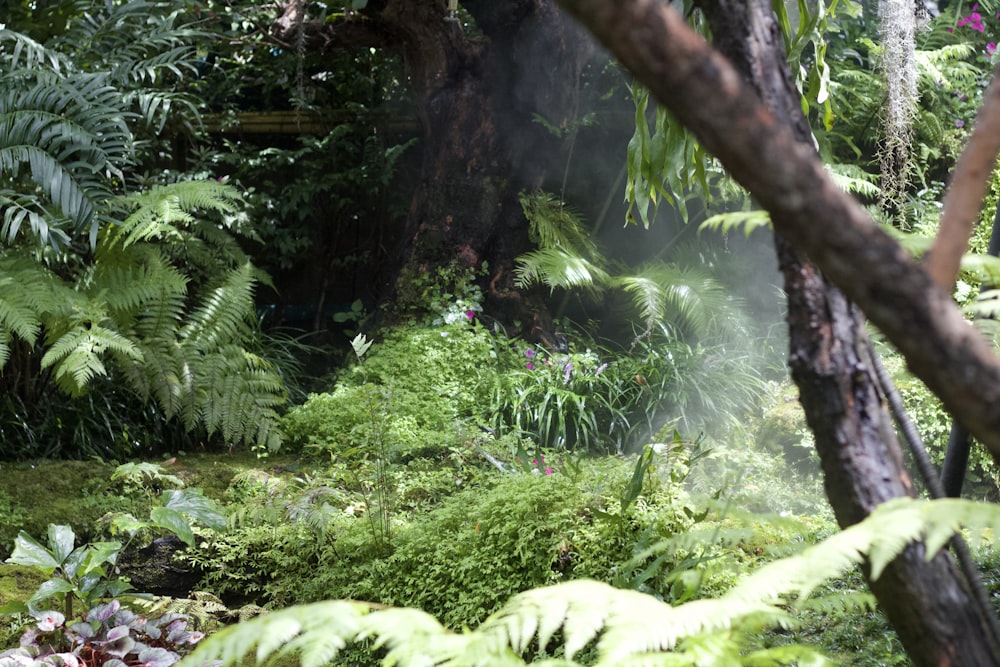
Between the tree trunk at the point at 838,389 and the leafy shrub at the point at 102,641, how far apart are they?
2.05 m

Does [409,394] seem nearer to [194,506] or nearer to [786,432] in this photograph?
[194,506]

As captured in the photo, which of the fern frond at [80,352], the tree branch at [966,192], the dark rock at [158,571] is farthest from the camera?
the fern frond at [80,352]

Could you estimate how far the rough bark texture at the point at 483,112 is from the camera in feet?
18.1

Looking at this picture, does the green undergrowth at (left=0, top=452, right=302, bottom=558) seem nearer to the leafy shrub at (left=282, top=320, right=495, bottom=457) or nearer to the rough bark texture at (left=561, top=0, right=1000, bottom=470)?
the leafy shrub at (left=282, top=320, right=495, bottom=457)

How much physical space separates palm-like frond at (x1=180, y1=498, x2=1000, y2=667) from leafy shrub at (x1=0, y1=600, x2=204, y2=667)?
57.4 inches

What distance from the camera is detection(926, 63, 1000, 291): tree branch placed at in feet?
3.45

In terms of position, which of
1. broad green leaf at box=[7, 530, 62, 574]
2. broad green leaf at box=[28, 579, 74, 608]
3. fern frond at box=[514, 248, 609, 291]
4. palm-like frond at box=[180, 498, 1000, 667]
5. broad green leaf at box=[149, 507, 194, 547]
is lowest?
broad green leaf at box=[28, 579, 74, 608]

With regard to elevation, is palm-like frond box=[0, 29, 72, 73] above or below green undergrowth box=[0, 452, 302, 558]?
above

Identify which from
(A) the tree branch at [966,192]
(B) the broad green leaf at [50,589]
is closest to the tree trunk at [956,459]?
(A) the tree branch at [966,192]

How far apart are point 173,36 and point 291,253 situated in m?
1.74

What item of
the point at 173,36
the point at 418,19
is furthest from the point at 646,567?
the point at 173,36

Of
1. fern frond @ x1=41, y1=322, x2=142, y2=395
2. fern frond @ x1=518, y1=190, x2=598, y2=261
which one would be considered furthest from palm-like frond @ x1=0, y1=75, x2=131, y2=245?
fern frond @ x1=518, y1=190, x2=598, y2=261

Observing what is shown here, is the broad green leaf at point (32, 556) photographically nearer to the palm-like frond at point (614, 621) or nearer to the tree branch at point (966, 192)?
the palm-like frond at point (614, 621)

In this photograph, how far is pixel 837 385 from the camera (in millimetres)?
1341
